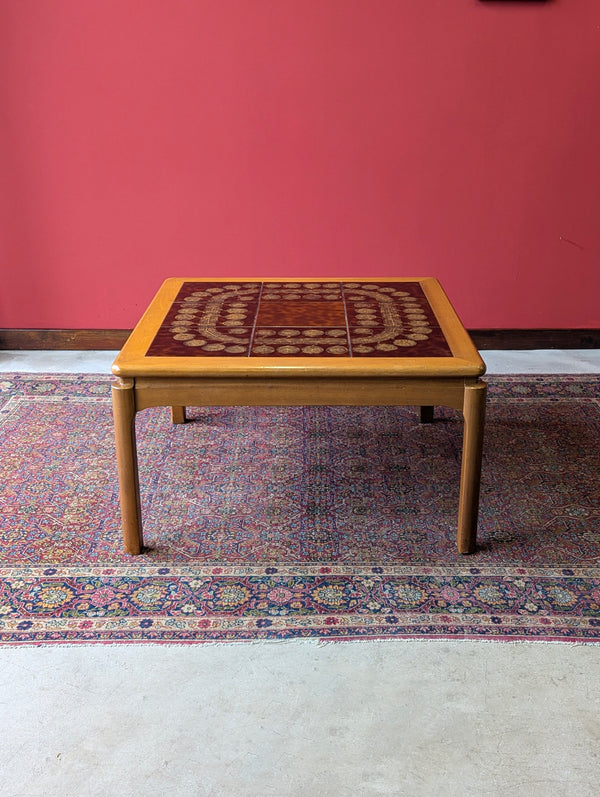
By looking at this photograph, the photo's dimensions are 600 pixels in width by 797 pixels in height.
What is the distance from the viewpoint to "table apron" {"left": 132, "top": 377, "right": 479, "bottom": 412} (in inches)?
93.6

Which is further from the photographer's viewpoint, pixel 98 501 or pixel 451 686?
pixel 98 501

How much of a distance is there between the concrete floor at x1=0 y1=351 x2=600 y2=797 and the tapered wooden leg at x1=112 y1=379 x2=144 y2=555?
1.40 ft

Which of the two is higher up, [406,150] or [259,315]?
[406,150]

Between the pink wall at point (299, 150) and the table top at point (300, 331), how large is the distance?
0.86m

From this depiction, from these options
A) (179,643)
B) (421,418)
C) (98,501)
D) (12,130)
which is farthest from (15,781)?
(12,130)

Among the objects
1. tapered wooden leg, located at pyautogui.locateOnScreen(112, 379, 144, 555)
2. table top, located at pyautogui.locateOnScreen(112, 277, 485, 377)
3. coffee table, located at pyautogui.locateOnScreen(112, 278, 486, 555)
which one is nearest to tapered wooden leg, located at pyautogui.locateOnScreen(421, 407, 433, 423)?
table top, located at pyautogui.locateOnScreen(112, 277, 485, 377)

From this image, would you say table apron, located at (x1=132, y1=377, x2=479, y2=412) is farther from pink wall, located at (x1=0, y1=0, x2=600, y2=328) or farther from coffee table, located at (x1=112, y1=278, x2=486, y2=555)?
pink wall, located at (x1=0, y1=0, x2=600, y2=328)

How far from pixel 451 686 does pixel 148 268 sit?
259cm

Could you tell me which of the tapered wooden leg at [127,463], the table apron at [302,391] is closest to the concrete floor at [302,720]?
the tapered wooden leg at [127,463]

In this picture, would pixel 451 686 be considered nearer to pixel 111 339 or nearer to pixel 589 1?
pixel 111 339

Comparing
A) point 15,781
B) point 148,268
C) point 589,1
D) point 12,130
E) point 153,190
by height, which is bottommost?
point 15,781

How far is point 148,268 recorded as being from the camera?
402cm

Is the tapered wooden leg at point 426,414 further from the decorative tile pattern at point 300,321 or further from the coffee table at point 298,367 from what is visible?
the coffee table at point 298,367

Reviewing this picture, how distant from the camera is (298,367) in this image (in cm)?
234
